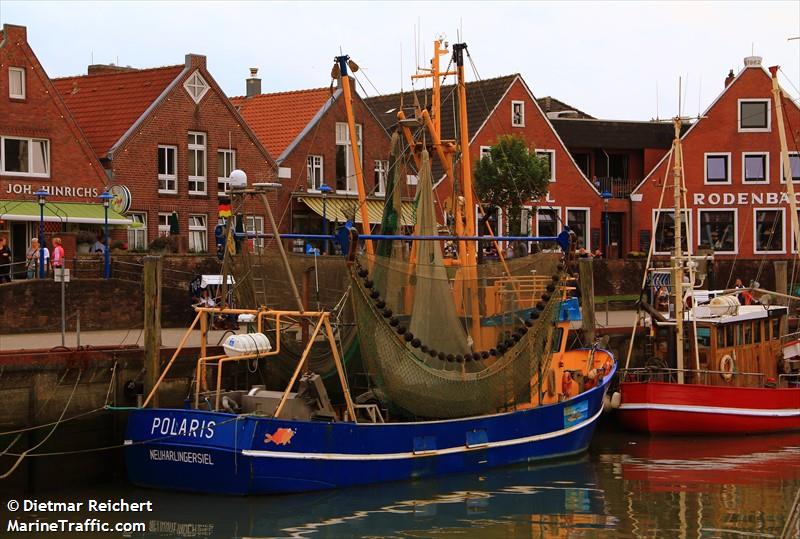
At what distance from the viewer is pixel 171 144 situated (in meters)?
43.9

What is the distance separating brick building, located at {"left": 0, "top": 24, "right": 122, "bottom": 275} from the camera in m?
39.4

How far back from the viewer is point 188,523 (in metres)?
18.8

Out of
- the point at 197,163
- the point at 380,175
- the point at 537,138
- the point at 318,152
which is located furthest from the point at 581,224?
the point at 197,163

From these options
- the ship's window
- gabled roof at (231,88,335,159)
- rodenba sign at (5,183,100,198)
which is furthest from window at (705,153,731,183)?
the ship's window

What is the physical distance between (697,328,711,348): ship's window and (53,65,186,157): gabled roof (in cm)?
2170

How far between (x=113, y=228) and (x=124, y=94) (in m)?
6.16

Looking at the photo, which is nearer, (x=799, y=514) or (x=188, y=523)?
(x=799, y=514)

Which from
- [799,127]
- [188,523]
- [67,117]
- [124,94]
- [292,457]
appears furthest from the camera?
[799,127]

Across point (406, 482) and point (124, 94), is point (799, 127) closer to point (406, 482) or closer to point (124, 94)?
point (124, 94)

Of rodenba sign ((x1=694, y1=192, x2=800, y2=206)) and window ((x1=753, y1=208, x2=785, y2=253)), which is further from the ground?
rodenba sign ((x1=694, y1=192, x2=800, y2=206))

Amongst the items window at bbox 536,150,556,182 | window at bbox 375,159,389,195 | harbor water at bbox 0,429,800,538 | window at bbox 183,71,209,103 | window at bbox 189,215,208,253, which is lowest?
harbor water at bbox 0,429,800,538

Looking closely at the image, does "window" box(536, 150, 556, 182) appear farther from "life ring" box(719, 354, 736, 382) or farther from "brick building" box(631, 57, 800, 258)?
"life ring" box(719, 354, 736, 382)

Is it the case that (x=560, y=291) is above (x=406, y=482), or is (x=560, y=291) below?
above

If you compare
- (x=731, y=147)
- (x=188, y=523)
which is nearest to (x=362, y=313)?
(x=188, y=523)
